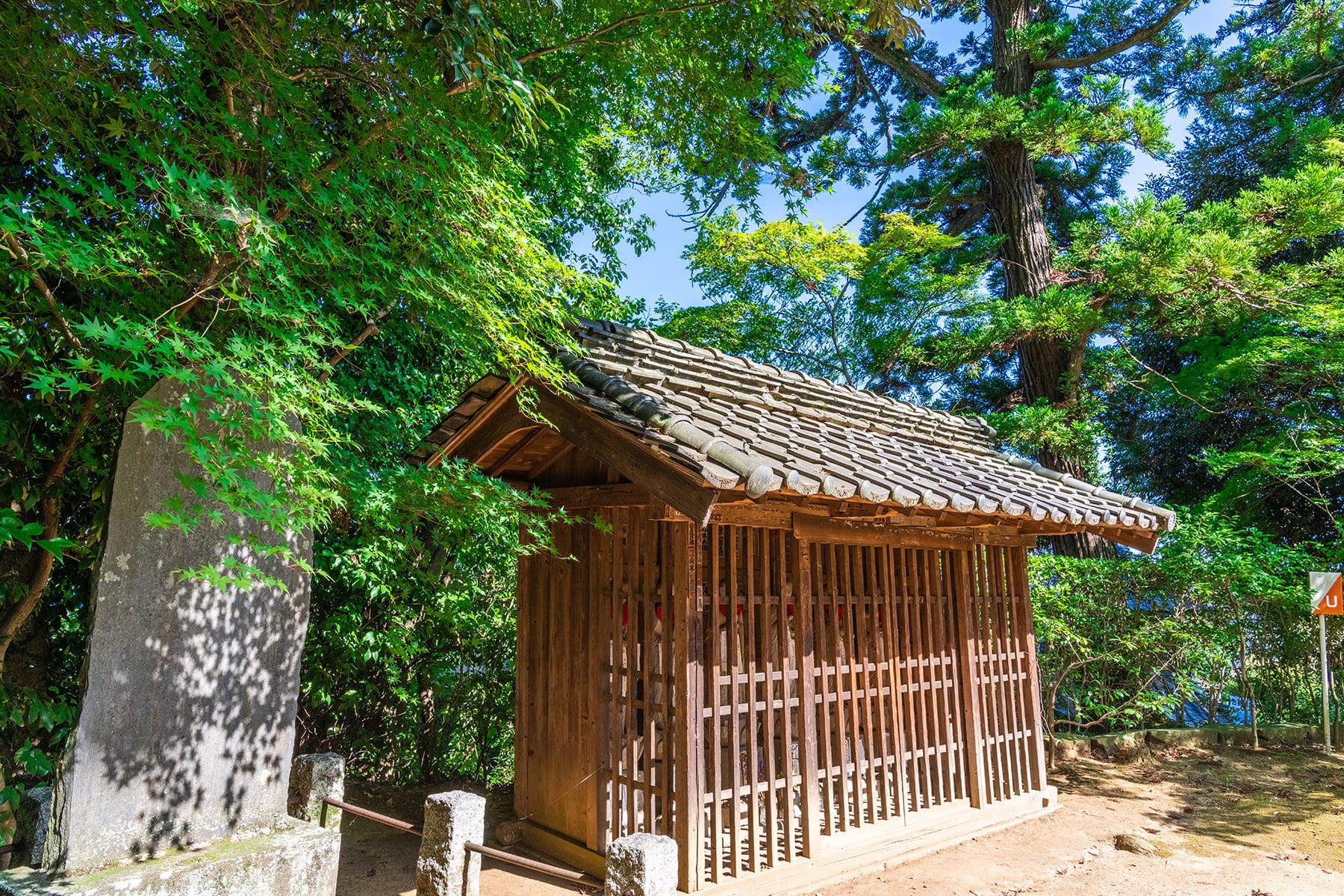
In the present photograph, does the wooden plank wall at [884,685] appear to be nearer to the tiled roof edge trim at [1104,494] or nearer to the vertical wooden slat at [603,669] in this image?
the vertical wooden slat at [603,669]

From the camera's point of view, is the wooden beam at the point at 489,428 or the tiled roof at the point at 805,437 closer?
the tiled roof at the point at 805,437

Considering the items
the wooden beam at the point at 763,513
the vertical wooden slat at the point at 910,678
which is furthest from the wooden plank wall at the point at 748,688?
the vertical wooden slat at the point at 910,678

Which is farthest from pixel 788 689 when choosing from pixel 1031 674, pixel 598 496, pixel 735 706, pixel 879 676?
pixel 1031 674

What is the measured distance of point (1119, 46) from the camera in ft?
41.2

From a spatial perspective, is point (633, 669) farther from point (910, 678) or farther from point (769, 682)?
point (910, 678)

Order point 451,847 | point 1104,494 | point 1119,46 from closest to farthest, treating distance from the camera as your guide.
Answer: point 451,847
point 1104,494
point 1119,46

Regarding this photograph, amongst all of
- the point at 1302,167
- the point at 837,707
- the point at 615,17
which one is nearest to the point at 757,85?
the point at 615,17

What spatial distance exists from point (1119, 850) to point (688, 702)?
3976 millimetres

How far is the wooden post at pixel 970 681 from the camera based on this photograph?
5.99 m

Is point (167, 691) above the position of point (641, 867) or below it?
above

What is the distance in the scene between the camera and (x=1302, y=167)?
10891 mm

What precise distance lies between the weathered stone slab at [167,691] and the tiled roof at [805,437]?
203 centimetres

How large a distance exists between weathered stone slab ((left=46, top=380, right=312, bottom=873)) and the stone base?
0.08 metres

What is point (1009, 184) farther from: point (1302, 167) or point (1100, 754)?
point (1100, 754)
